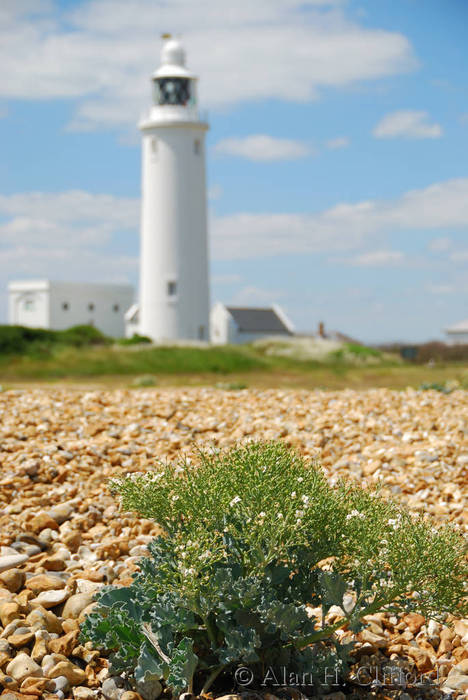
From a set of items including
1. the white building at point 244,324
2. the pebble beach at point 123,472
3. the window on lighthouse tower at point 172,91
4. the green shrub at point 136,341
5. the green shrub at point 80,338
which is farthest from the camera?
the white building at point 244,324

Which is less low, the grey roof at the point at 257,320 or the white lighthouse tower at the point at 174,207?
the white lighthouse tower at the point at 174,207

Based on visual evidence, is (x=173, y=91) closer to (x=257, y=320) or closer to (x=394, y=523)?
(x=257, y=320)

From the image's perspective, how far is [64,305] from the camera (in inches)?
1614

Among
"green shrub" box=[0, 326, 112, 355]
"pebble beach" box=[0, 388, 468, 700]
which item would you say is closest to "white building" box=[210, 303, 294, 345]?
"green shrub" box=[0, 326, 112, 355]

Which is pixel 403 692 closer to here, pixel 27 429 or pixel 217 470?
pixel 217 470

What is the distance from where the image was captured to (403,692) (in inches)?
131

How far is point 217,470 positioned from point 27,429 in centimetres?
403

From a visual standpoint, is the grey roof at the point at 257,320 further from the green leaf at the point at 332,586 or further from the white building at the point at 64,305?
the green leaf at the point at 332,586

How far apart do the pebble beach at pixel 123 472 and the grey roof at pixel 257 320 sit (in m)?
27.1

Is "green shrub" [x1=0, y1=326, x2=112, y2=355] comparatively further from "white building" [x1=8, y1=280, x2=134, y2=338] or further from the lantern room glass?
"white building" [x1=8, y1=280, x2=134, y2=338]

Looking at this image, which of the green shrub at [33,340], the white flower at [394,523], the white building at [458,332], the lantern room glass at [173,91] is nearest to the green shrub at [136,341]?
the green shrub at [33,340]

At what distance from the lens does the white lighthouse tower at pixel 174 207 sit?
30016 millimetres

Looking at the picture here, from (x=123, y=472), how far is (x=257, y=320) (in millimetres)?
32490

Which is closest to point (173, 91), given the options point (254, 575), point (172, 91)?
point (172, 91)
